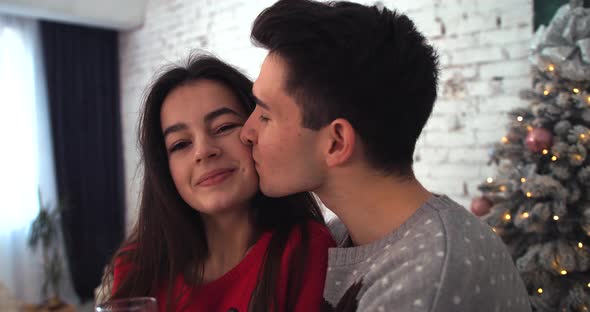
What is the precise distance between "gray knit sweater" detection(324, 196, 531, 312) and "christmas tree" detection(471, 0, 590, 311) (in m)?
1.15

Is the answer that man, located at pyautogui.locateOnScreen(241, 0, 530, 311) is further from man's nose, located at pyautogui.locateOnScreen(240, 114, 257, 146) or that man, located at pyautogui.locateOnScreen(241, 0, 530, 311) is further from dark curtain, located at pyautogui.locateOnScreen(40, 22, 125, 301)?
dark curtain, located at pyautogui.locateOnScreen(40, 22, 125, 301)

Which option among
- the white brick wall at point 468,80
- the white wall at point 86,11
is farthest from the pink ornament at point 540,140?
the white wall at point 86,11

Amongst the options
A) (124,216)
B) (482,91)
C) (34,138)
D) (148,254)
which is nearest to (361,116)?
(148,254)

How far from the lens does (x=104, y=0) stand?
14.8 feet

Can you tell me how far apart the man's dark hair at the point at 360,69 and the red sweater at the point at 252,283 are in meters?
0.33

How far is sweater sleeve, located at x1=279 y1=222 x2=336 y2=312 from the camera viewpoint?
1.15 m

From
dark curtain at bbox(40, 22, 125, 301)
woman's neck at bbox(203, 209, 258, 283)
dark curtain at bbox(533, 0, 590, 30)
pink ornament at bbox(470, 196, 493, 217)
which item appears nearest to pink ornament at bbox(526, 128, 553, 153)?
pink ornament at bbox(470, 196, 493, 217)

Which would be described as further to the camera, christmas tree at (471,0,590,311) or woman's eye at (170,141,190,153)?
christmas tree at (471,0,590,311)

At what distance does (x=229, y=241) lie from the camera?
1414mm

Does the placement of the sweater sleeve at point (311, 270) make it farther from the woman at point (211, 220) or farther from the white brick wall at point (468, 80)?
the white brick wall at point (468, 80)

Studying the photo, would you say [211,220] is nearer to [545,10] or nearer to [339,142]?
[339,142]

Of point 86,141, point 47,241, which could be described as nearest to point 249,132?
point 47,241

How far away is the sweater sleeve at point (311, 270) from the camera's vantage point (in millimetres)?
1150

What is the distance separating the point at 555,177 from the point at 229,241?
4.50ft
